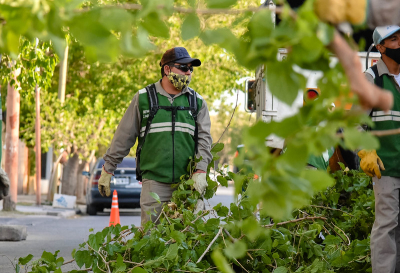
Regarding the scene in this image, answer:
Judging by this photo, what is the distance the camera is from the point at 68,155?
70.1 ft

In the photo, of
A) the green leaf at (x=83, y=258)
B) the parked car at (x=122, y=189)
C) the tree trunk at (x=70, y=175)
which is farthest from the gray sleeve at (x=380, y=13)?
the tree trunk at (x=70, y=175)

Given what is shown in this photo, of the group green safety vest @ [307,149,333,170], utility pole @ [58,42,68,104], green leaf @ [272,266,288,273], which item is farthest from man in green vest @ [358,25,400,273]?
utility pole @ [58,42,68,104]

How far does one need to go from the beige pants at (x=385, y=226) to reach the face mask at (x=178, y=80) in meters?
1.73

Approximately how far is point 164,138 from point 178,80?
535mm

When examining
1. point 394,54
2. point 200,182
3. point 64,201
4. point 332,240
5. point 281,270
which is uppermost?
point 394,54

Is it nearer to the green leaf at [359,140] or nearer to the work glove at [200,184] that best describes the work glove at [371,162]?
the work glove at [200,184]

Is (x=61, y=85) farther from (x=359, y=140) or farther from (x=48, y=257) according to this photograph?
(x=359, y=140)

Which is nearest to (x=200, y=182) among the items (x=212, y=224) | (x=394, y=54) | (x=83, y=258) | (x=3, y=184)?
(x=212, y=224)

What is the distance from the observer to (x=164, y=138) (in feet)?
16.3

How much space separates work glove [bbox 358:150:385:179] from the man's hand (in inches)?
49.7

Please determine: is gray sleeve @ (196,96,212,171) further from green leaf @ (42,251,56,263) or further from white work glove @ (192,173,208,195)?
green leaf @ (42,251,56,263)

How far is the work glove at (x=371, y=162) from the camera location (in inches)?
165

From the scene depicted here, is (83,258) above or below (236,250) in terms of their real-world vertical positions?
below

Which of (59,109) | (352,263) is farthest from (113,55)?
(59,109)
